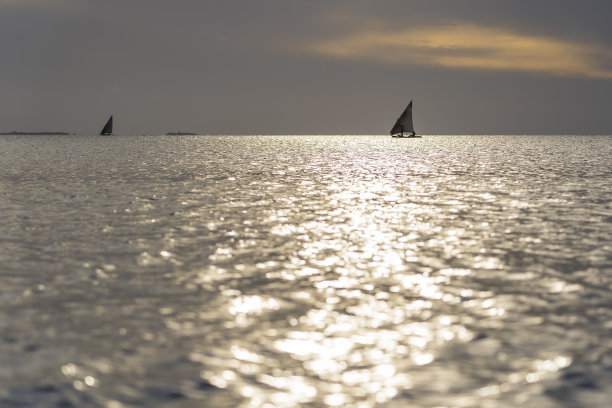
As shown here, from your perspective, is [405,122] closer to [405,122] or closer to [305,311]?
[405,122]

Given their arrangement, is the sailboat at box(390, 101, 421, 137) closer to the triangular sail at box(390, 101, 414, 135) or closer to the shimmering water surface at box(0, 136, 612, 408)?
the triangular sail at box(390, 101, 414, 135)

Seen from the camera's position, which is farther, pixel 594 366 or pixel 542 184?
pixel 542 184

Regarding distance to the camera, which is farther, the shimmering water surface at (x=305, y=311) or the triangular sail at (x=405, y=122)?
the triangular sail at (x=405, y=122)

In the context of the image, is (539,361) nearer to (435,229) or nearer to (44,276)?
(44,276)

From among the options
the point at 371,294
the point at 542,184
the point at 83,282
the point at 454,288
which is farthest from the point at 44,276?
the point at 542,184

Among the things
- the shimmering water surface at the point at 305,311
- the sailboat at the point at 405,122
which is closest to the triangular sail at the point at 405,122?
the sailboat at the point at 405,122

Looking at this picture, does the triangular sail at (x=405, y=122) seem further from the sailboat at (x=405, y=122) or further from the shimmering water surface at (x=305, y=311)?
the shimmering water surface at (x=305, y=311)

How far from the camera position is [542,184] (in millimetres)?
48062

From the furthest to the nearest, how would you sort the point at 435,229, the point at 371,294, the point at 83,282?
the point at 435,229, the point at 83,282, the point at 371,294

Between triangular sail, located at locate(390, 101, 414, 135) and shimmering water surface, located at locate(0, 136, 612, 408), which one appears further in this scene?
triangular sail, located at locate(390, 101, 414, 135)

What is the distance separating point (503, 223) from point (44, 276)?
16963 mm

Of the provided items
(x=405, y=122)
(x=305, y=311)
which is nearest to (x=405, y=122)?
(x=405, y=122)

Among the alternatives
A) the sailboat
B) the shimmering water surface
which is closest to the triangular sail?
the sailboat

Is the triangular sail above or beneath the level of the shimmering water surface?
above
